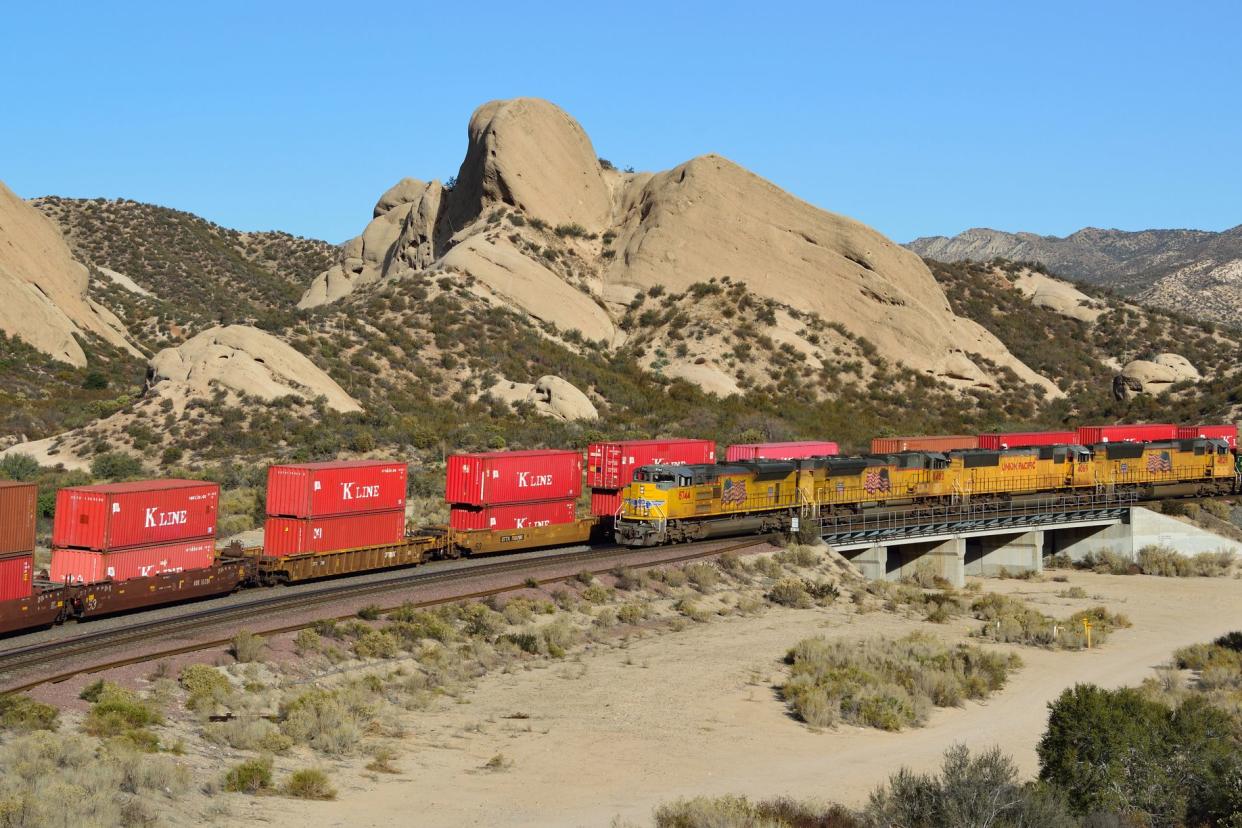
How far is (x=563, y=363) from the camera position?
85812mm

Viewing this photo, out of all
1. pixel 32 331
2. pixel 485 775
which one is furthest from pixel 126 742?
pixel 32 331

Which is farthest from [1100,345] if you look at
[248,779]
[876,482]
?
[248,779]

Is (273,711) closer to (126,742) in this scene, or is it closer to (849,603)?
(126,742)

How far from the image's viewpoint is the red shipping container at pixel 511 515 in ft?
136

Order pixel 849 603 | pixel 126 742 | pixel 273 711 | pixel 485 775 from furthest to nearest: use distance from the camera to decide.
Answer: pixel 849 603 → pixel 273 711 → pixel 485 775 → pixel 126 742

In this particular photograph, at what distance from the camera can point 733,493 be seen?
45031 millimetres

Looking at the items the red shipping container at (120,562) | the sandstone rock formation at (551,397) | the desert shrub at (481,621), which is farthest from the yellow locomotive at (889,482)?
the sandstone rock formation at (551,397)

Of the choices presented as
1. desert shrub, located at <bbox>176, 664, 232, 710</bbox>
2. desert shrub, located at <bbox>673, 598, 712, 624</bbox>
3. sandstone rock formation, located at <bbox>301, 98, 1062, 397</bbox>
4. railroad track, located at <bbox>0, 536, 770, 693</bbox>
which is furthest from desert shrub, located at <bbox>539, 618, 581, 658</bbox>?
sandstone rock formation, located at <bbox>301, 98, 1062, 397</bbox>

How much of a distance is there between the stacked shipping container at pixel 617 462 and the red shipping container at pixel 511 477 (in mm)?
1661

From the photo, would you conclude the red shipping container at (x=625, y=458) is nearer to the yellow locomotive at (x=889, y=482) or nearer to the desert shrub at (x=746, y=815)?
the yellow locomotive at (x=889, y=482)

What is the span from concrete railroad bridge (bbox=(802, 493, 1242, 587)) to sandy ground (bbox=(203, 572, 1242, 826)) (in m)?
10.1

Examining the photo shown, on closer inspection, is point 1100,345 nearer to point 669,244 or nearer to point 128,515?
point 669,244

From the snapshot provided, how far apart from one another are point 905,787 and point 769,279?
8484 centimetres

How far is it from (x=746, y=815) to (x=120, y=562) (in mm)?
19389
